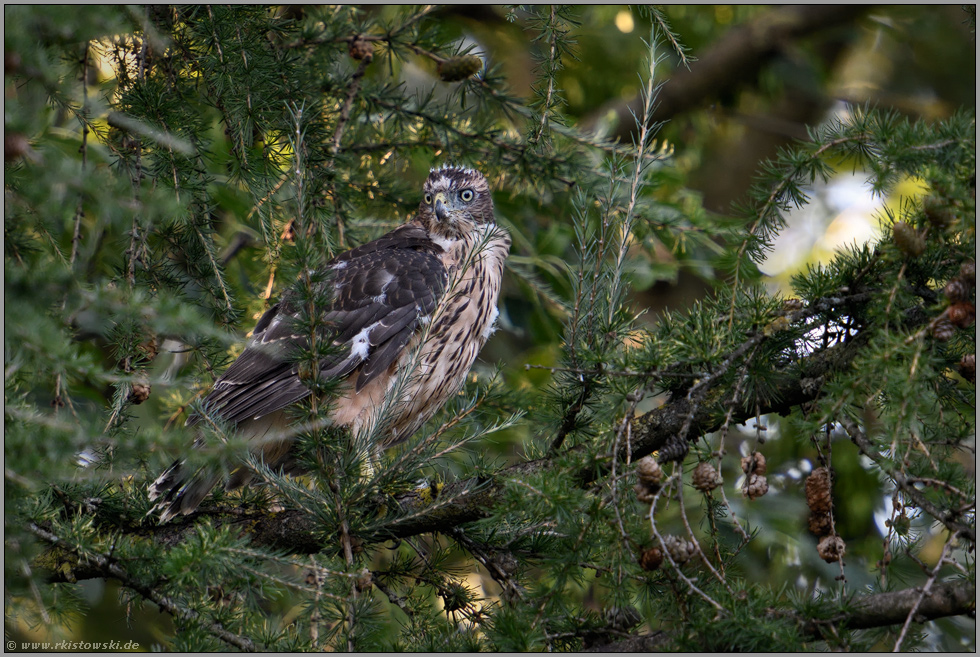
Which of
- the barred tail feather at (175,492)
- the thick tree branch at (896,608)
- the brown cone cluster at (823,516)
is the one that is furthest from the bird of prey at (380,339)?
the thick tree branch at (896,608)

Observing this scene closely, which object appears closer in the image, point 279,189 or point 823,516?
point 823,516

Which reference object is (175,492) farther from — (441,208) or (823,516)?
(823,516)

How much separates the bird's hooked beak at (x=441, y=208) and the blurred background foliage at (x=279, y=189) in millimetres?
209

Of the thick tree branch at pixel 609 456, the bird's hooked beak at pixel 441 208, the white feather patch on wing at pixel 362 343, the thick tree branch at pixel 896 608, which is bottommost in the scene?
the thick tree branch at pixel 896 608

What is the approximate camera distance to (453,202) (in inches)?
168

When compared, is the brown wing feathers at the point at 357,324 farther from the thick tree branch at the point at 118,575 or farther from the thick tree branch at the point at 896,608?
the thick tree branch at the point at 896,608

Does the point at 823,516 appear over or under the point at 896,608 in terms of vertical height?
over

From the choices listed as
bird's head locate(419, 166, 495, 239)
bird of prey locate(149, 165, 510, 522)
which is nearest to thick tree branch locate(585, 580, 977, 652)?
bird of prey locate(149, 165, 510, 522)

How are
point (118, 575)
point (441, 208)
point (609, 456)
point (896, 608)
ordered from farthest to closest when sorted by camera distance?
point (441, 208) → point (118, 575) → point (609, 456) → point (896, 608)

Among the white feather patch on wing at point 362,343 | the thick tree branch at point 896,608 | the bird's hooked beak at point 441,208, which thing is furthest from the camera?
the bird's hooked beak at point 441,208

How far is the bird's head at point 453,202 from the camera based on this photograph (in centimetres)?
424

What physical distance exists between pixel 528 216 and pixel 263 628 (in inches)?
135

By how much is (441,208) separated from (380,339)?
38.0 inches

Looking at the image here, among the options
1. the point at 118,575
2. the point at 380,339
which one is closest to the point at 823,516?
the point at 118,575
